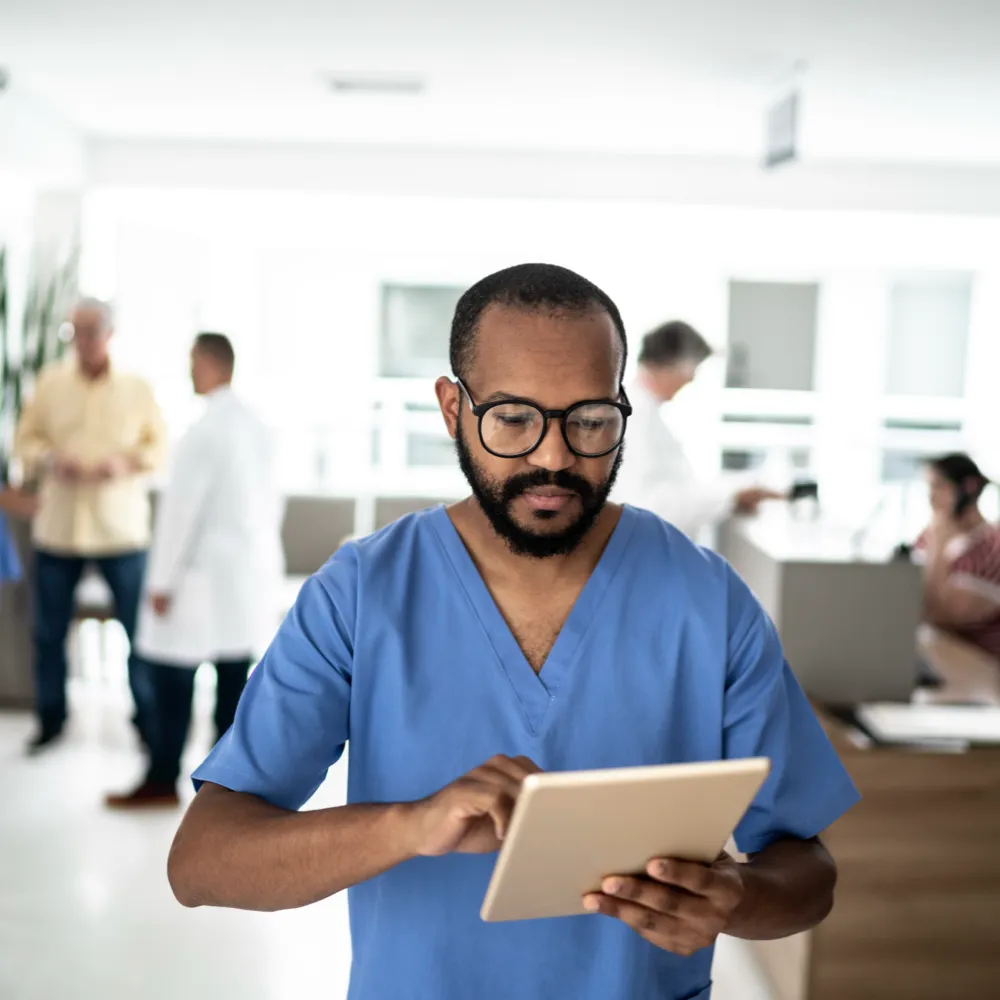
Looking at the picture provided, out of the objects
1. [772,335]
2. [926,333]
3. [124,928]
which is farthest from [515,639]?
[926,333]

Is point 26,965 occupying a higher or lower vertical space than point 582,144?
lower

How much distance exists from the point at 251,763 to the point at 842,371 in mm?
7706

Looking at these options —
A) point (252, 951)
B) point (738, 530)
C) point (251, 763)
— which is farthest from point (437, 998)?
point (738, 530)

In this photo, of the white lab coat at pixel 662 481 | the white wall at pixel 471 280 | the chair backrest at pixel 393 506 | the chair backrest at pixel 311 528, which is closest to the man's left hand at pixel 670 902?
the white lab coat at pixel 662 481

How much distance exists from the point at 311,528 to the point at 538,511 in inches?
146

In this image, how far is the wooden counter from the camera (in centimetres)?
190

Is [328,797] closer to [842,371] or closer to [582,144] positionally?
[582,144]

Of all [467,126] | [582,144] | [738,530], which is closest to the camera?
[738,530]

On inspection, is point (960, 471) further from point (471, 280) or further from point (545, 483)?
point (471, 280)

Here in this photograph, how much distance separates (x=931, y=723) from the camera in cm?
201

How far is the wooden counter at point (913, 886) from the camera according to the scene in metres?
1.90

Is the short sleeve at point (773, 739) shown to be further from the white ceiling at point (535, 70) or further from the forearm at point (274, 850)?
the white ceiling at point (535, 70)

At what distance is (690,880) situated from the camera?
0.72 metres

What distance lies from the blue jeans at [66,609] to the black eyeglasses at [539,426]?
262 centimetres
